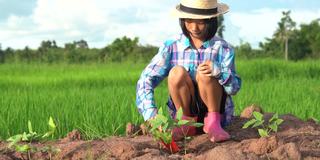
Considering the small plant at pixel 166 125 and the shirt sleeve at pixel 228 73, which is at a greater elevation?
the shirt sleeve at pixel 228 73

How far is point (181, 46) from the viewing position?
3172mm

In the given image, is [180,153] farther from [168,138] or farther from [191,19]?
[191,19]

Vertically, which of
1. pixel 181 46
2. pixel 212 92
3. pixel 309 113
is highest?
pixel 181 46

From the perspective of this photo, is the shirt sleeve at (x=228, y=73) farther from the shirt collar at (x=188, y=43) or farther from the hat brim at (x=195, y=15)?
the hat brim at (x=195, y=15)

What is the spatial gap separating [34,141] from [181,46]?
122 centimetres

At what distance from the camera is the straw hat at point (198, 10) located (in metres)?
3.02

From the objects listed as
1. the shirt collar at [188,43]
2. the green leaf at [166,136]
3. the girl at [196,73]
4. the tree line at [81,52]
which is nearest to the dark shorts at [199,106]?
the girl at [196,73]

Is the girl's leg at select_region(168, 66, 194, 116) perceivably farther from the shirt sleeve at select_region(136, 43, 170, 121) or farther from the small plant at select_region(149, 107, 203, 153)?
the small plant at select_region(149, 107, 203, 153)

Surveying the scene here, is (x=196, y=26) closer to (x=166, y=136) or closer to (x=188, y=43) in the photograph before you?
(x=188, y=43)

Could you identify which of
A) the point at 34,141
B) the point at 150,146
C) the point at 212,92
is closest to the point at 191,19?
the point at 212,92

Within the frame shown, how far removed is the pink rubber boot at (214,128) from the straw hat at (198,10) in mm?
560

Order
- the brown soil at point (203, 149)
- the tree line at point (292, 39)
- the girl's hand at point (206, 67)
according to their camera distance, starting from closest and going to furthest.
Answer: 1. the brown soil at point (203, 149)
2. the girl's hand at point (206, 67)
3. the tree line at point (292, 39)

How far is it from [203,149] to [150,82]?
21.2 inches

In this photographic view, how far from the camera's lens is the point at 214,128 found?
3012mm
